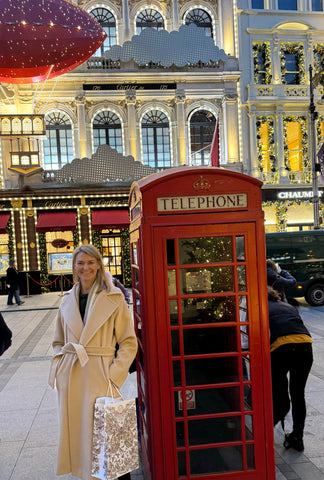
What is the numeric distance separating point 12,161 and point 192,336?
59.8 ft

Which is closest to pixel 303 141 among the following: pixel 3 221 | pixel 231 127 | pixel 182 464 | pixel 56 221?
pixel 231 127

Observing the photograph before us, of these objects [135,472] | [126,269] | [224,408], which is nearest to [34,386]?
[135,472]

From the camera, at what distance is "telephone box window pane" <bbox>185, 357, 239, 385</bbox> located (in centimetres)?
342

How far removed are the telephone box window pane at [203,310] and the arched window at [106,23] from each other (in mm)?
20669

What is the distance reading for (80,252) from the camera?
11.1 feet

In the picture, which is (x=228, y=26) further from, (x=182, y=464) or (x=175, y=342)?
(x=182, y=464)

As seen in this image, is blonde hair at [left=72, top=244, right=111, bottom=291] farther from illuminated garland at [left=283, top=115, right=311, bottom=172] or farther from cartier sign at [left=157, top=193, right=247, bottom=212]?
illuminated garland at [left=283, top=115, right=311, bottom=172]

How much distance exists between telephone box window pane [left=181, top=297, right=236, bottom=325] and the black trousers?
3.55 ft

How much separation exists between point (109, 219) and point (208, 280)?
16.4m

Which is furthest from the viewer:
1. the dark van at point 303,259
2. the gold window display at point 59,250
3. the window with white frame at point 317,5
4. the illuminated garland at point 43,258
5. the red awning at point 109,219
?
the window with white frame at point 317,5

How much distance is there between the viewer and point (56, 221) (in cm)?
1922

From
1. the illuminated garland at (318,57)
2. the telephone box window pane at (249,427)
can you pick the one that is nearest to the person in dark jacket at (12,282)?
the telephone box window pane at (249,427)

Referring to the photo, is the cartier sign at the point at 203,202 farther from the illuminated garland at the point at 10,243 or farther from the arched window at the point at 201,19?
the arched window at the point at 201,19

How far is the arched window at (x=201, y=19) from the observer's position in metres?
21.7
